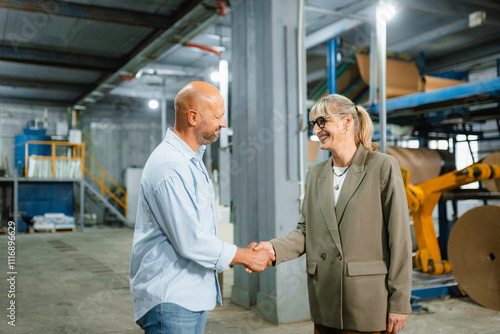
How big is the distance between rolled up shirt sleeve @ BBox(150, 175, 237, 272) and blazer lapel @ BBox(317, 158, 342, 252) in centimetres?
59

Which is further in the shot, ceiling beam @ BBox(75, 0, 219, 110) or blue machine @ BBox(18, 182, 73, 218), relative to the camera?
blue machine @ BBox(18, 182, 73, 218)

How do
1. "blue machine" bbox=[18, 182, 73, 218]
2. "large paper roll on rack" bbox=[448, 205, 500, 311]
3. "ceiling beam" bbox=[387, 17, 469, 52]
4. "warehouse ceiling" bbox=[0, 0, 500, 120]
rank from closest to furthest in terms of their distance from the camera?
"large paper roll on rack" bbox=[448, 205, 500, 311], "warehouse ceiling" bbox=[0, 0, 500, 120], "ceiling beam" bbox=[387, 17, 469, 52], "blue machine" bbox=[18, 182, 73, 218]

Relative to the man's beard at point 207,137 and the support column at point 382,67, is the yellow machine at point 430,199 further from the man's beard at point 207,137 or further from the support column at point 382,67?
the man's beard at point 207,137

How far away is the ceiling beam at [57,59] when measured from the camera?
10.5 m

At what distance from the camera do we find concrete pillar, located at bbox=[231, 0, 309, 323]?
15.1ft

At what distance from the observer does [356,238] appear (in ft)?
6.55

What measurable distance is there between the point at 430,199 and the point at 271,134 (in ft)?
8.58

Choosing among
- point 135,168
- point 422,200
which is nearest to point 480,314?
point 422,200

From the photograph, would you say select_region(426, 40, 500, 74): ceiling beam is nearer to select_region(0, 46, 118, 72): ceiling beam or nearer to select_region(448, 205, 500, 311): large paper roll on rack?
select_region(448, 205, 500, 311): large paper roll on rack

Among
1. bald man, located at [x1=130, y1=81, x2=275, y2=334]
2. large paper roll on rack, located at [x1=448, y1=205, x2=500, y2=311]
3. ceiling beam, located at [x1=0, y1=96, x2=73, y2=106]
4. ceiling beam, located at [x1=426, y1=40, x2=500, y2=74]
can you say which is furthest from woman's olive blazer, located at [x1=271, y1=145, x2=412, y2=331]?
ceiling beam, located at [x1=0, y1=96, x2=73, y2=106]

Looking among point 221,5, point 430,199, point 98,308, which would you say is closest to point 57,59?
point 221,5

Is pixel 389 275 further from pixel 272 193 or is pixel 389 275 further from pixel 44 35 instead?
pixel 44 35

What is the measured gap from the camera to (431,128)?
26.1 feet

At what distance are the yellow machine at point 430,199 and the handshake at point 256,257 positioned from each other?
3454 mm
